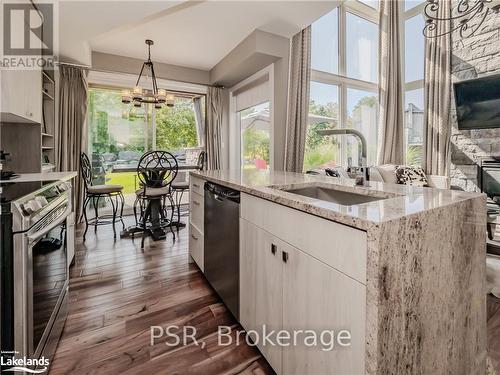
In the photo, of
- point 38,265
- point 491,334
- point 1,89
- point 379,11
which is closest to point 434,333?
point 491,334

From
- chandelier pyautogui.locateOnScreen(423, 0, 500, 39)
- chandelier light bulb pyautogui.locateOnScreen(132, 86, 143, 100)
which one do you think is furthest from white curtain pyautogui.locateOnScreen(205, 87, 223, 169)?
chandelier pyautogui.locateOnScreen(423, 0, 500, 39)

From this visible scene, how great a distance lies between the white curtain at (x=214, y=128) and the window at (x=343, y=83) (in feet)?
5.87

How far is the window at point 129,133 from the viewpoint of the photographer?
182 inches

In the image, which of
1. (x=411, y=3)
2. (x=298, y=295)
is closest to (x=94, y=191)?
(x=298, y=295)

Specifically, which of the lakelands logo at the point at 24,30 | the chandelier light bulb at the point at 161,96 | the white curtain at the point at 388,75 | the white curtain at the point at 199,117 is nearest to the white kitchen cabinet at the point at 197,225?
the lakelands logo at the point at 24,30

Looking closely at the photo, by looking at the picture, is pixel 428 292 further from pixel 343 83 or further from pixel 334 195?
pixel 343 83

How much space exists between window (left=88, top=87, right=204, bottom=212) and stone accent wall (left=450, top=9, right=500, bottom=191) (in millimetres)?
4630

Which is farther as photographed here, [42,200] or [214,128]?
[214,128]

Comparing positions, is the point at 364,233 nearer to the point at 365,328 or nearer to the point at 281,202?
the point at 365,328

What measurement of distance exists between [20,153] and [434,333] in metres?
3.52

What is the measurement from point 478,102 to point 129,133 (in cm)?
580

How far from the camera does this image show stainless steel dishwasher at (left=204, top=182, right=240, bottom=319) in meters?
1.64

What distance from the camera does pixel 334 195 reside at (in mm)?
1611

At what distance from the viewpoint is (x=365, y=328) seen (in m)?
0.78
